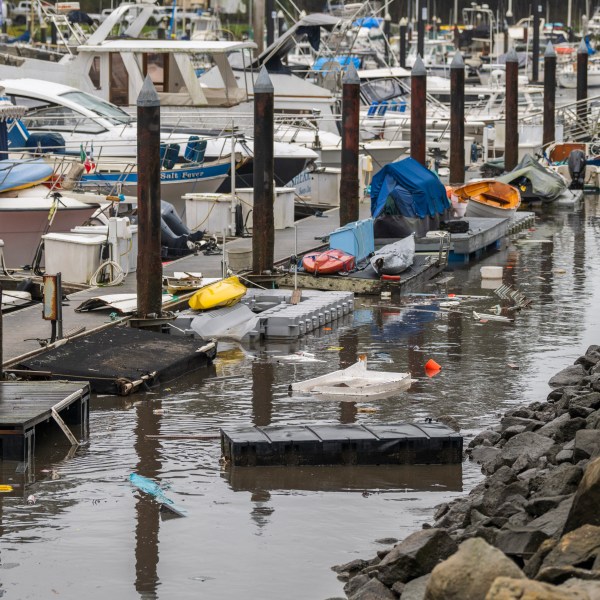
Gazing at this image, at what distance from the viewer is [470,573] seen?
261 inches

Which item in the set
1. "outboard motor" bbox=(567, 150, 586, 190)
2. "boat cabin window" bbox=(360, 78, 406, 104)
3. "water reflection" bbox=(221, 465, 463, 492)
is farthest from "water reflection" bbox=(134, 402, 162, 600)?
"boat cabin window" bbox=(360, 78, 406, 104)

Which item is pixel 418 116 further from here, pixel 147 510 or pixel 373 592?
pixel 373 592

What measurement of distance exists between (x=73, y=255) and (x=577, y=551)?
11810 mm

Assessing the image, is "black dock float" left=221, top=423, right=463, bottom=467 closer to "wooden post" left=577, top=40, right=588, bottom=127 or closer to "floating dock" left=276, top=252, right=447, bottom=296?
"floating dock" left=276, top=252, right=447, bottom=296

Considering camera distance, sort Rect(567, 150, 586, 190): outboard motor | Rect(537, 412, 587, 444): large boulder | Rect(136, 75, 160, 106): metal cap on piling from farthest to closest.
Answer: Rect(567, 150, 586, 190): outboard motor, Rect(136, 75, 160, 106): metal cap on piling, Rect(537, 412, 587, 444): large boulder

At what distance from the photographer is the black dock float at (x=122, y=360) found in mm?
13180

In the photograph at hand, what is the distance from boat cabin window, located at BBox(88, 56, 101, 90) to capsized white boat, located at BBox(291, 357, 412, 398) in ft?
57.1

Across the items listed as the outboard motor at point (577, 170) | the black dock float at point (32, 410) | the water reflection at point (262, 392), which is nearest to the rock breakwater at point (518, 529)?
the water reflection at point (262, 392)

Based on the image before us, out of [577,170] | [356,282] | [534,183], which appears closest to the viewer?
[356,282]

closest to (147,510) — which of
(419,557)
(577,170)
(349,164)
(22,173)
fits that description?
(419,557)

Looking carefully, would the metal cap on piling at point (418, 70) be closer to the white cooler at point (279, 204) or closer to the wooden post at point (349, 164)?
the wooden post at point (349, 164)

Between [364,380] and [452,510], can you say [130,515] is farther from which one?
[364,380]

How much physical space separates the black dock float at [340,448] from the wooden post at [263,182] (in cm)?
742

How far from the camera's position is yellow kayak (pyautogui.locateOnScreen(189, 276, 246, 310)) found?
53.3 ft
